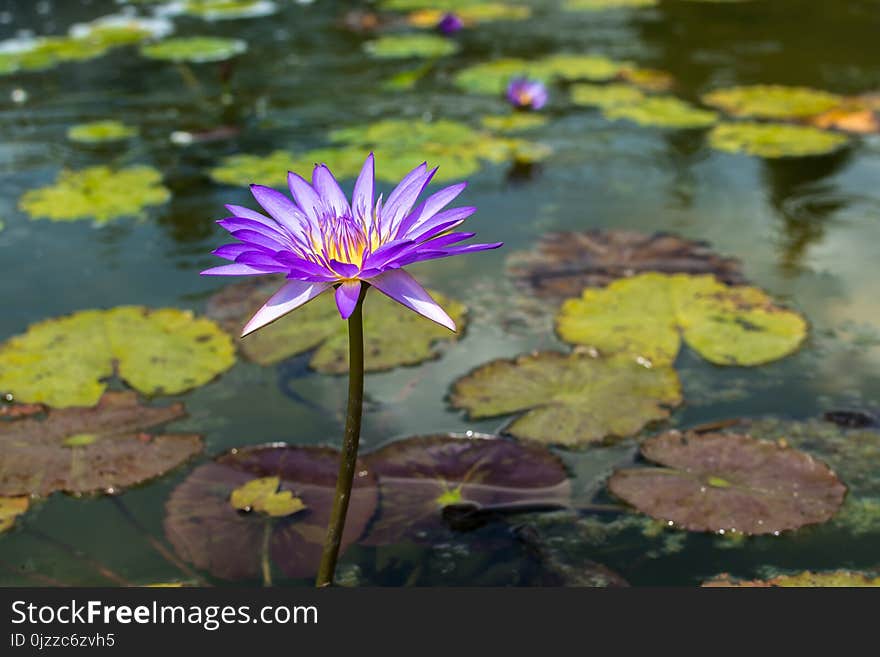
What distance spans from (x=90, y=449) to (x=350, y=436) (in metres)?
1.17

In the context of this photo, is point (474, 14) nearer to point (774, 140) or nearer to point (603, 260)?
point (774, 140)

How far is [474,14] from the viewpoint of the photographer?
7121 millimetres

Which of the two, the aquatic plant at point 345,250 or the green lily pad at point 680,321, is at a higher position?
the aquatic plant at point 345,250

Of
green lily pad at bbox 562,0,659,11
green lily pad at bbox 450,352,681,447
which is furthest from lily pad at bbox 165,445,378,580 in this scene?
green lily pad at bbox 562,0,659,11

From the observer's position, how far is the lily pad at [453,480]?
7.52 feet

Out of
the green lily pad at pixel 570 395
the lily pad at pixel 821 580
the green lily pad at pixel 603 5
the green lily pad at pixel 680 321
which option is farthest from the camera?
the green lily pad at pixel 603 5

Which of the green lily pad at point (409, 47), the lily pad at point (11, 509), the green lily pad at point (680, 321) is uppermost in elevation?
the green lily pad at point (409, 47)

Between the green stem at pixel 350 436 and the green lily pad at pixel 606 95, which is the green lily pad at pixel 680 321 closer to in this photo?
the green stem at pixel 350 436

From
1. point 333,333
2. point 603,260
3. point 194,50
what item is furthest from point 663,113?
point 194,50

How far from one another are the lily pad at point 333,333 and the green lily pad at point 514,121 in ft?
6.14

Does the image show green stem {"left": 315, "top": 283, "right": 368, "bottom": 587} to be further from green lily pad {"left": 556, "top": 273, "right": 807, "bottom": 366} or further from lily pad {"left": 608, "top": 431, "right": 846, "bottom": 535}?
green lily pad {"left": 556, "top": 273, "right": 807, "bottom": 366}

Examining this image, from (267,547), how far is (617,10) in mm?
6035

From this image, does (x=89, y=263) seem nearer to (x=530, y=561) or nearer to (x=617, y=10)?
(x=530, y=561)

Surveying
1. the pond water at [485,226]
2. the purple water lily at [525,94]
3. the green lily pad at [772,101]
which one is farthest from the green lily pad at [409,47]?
the green lily pad at [772,101]
